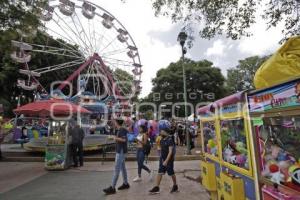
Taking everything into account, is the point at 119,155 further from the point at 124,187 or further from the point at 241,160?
the point at 241,160

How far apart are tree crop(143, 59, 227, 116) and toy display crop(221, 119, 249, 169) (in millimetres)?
32670

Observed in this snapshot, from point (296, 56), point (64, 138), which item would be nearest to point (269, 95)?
point (296, 56)

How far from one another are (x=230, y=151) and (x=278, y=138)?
1.53 meters

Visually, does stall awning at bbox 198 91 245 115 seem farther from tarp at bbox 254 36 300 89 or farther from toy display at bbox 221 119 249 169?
tarp at bbox 254 36 300 89

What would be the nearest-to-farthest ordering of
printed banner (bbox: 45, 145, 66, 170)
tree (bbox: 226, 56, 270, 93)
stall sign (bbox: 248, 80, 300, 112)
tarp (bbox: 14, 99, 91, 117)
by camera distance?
stall sign (bbox: 248, 80, 300, 112)
printed banner (bbox: 45, 145, 66, 170)
tarp (bbox: 14, 99, 91, 117)
tree (bbox: 226, 56, 270, 93)

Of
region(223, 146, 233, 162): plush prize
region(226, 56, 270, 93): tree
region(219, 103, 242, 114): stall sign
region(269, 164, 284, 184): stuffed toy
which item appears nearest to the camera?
region(269, 164, 284, 184): stuffed toy

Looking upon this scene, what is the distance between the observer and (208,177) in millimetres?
5852

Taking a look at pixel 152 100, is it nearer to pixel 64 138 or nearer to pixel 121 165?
pixel 64 138

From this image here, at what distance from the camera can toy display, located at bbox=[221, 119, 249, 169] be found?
422 cm

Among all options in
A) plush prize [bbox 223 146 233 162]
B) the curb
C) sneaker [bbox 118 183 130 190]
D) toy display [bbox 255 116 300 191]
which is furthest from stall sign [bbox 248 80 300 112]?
the curb

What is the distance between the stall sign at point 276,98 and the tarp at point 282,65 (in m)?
0.13

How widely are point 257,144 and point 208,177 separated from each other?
2.28 m

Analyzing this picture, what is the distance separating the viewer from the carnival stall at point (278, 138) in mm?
3016

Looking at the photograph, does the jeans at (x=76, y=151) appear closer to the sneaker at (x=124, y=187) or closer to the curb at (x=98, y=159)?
the curb at (x=98, y=159)
